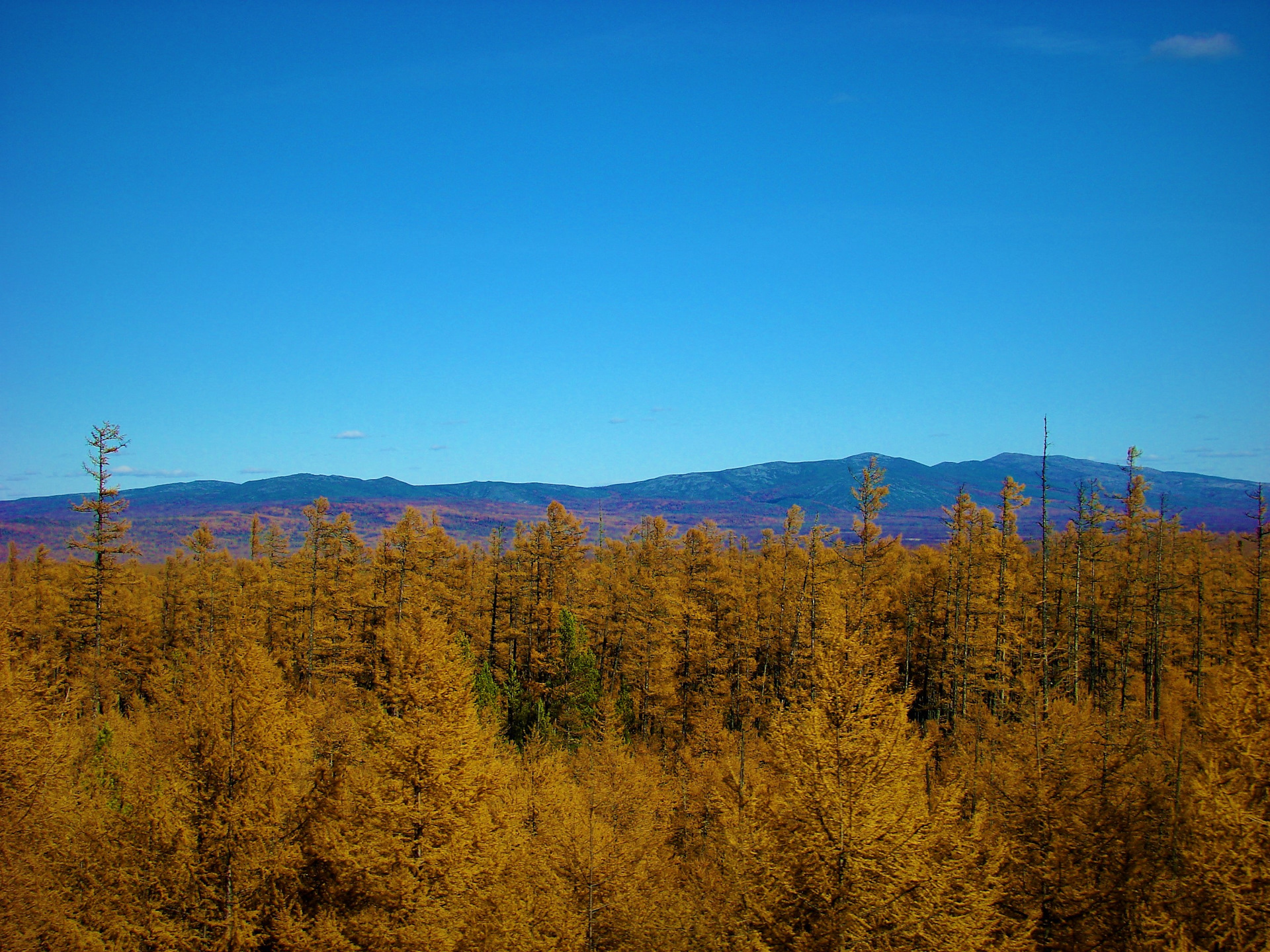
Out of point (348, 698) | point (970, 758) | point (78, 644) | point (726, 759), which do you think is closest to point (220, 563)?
point (78, 644)

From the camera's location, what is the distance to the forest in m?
14.0

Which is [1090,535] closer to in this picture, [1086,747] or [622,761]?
[1086,747]

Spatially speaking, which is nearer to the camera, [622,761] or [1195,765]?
[1195,765]

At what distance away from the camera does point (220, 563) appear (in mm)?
52625

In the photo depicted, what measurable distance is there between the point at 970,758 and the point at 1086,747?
30.1 feet

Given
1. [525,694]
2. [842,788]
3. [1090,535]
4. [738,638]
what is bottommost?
[525,694]

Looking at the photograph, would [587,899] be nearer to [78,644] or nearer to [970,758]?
[970,758]

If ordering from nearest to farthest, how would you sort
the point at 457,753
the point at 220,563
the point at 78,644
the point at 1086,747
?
the point at 457,753 → the point at 1086,747 → the point at 78,644 → the point at 220,563

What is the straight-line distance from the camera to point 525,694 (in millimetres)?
45906

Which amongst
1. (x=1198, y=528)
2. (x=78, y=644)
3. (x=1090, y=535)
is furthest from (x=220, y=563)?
(x=1198, y=528)

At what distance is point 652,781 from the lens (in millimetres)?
33500

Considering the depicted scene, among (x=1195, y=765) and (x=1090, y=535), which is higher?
(x=1090, y=535)

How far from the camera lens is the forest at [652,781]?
549 inches

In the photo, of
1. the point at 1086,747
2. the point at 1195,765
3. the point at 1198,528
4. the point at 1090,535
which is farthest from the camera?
the point at 1198,528
